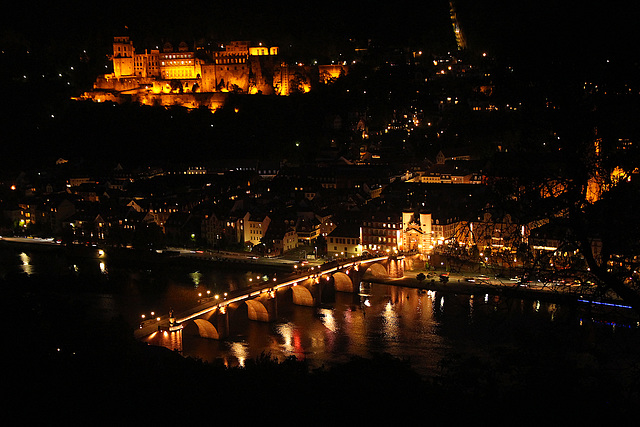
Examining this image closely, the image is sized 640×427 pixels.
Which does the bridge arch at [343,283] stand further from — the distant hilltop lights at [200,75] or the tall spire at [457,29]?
the tall spire at [457,29]

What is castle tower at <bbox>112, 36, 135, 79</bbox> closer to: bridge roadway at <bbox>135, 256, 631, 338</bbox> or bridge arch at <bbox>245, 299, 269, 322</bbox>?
bridge roadway at <bbox>135, 256, 631, 338</bbox>

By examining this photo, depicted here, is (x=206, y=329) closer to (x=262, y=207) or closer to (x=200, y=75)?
(x=262, y=207)

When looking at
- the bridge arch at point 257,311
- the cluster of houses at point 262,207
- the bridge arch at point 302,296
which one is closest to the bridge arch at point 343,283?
the bridge arch at point 302,296

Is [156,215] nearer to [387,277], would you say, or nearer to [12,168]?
[387,277]

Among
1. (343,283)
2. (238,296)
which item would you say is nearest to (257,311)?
(238,296)

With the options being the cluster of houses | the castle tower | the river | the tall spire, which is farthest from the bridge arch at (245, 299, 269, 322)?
the tall spire

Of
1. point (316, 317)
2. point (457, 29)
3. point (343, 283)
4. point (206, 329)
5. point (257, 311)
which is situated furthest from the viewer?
point (457, 29)

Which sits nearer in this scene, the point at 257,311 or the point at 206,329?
the point at 206,329
